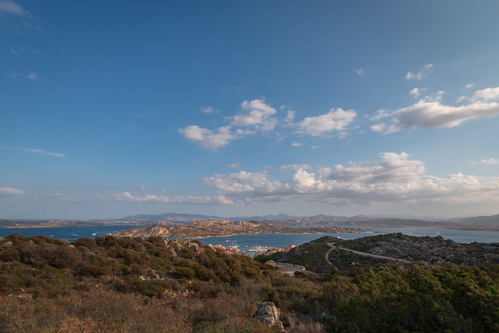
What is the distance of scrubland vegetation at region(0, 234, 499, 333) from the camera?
14.6 ft

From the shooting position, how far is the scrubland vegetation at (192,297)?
445cm

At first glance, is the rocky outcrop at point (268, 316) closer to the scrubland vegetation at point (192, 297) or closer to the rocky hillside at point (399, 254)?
the scrubland vegetation at point (192, 297)

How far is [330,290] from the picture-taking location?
8.62 meters

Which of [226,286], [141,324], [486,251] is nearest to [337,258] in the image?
[486,251]

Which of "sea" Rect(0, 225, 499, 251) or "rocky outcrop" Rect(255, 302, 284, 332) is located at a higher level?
"rocky outcrop" Rect(255, 302, 284, 332)

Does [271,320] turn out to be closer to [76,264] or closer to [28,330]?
[28,330]

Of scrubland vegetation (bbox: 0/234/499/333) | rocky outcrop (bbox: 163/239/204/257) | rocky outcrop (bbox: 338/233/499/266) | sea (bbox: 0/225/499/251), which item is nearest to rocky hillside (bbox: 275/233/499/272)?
rocky outcrop (bbox: 338/233/499/266)

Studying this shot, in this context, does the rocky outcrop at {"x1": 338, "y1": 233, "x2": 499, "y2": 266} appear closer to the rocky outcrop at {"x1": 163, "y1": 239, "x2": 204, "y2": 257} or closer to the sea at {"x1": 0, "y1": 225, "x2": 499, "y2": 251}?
the rocky outcrop at {"x1": 163, "y1": 239, "x2": 204, "y2": 257}

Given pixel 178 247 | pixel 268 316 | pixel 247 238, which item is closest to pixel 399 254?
pixel 178 247

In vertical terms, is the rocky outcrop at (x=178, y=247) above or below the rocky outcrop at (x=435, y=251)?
above

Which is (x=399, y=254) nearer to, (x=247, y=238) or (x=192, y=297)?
(x=192, y=297)

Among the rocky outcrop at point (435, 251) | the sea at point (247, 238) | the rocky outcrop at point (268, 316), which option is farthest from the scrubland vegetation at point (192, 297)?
the sea at point (247, 238)

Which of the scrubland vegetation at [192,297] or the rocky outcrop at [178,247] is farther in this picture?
the rocky outcrop at [178,247]

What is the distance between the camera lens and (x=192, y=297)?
1062 cm
